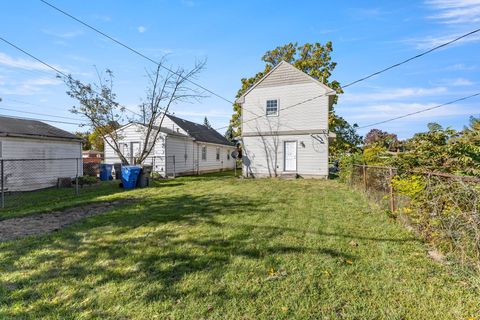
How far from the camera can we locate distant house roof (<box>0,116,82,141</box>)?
10772mm

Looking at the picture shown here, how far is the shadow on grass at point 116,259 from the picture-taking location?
264cm

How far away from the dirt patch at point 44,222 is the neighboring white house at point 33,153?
374cm

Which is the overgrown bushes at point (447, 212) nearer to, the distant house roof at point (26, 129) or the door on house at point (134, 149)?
the distant house roof at point (26, 129)

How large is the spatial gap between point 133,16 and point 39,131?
7.70m

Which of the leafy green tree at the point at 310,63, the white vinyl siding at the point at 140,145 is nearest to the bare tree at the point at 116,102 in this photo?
the white vinyl siding at the point at 140,145

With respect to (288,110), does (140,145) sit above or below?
below

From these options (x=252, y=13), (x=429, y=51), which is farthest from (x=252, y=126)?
(x=429, y=51)

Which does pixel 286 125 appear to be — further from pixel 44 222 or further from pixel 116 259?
pixel 116 259

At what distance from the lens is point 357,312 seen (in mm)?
2396

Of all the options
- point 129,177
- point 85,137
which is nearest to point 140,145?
point 129,177

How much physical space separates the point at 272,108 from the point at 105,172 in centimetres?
1151

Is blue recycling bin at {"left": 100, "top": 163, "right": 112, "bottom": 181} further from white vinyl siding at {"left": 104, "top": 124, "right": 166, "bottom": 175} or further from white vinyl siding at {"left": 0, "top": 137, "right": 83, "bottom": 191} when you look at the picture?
white vinyl siding at {"left": 0, "top": 137, "right": 83, "bottom": 191}

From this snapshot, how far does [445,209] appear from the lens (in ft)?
11.7

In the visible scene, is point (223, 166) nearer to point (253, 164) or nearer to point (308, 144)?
point (253, 164)
